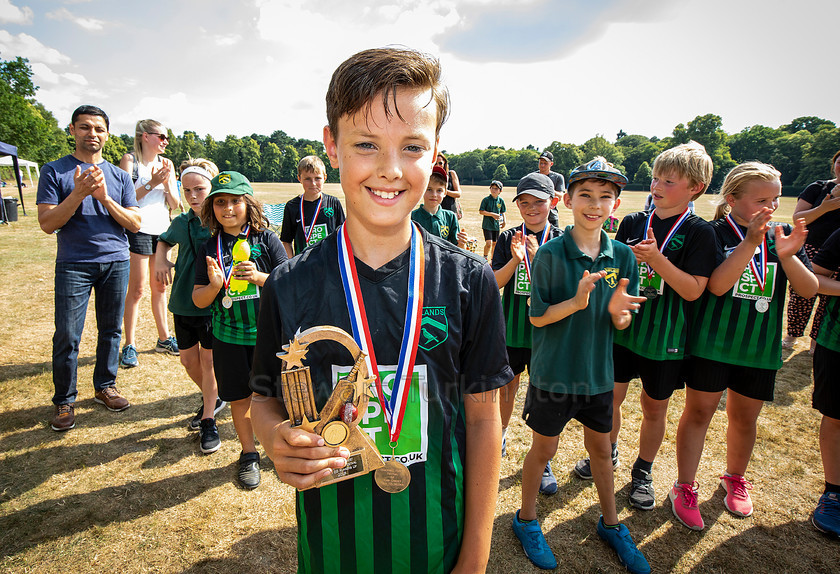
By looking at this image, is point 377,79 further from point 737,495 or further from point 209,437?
point 737,495

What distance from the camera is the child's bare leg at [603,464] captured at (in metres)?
2.74

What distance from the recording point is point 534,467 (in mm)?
2898

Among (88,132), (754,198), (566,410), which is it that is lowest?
(566,410)

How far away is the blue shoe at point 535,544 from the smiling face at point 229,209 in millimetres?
3247

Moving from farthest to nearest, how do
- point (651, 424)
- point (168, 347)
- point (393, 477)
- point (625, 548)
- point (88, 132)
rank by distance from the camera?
1. point (168, 347)
2. point (88, 132)
3. point (651, 424)
4. point (625, 548)
5. point (393, 477)

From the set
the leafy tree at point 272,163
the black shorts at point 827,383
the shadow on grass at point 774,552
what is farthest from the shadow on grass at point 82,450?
the leafy tree at point 272,163

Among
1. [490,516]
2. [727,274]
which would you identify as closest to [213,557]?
[490,516]

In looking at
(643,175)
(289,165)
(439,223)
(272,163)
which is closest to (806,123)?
(643,175)

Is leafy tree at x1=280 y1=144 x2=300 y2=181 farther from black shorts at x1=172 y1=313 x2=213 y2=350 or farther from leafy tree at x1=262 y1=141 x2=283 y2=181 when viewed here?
black shorts at x1=172 y1=313 x2=213 y2=350

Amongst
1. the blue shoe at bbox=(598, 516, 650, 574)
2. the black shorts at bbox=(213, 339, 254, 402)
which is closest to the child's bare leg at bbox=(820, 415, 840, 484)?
the blue shoe at bbox=(598, 516, 650, 574)

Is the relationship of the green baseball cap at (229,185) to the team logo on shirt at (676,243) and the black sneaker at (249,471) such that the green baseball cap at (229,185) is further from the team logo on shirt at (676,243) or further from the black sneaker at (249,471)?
the team logo on shirt at (676,243)

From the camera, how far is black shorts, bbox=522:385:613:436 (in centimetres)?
267

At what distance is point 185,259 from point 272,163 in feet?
313

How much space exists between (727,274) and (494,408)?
2.46m
